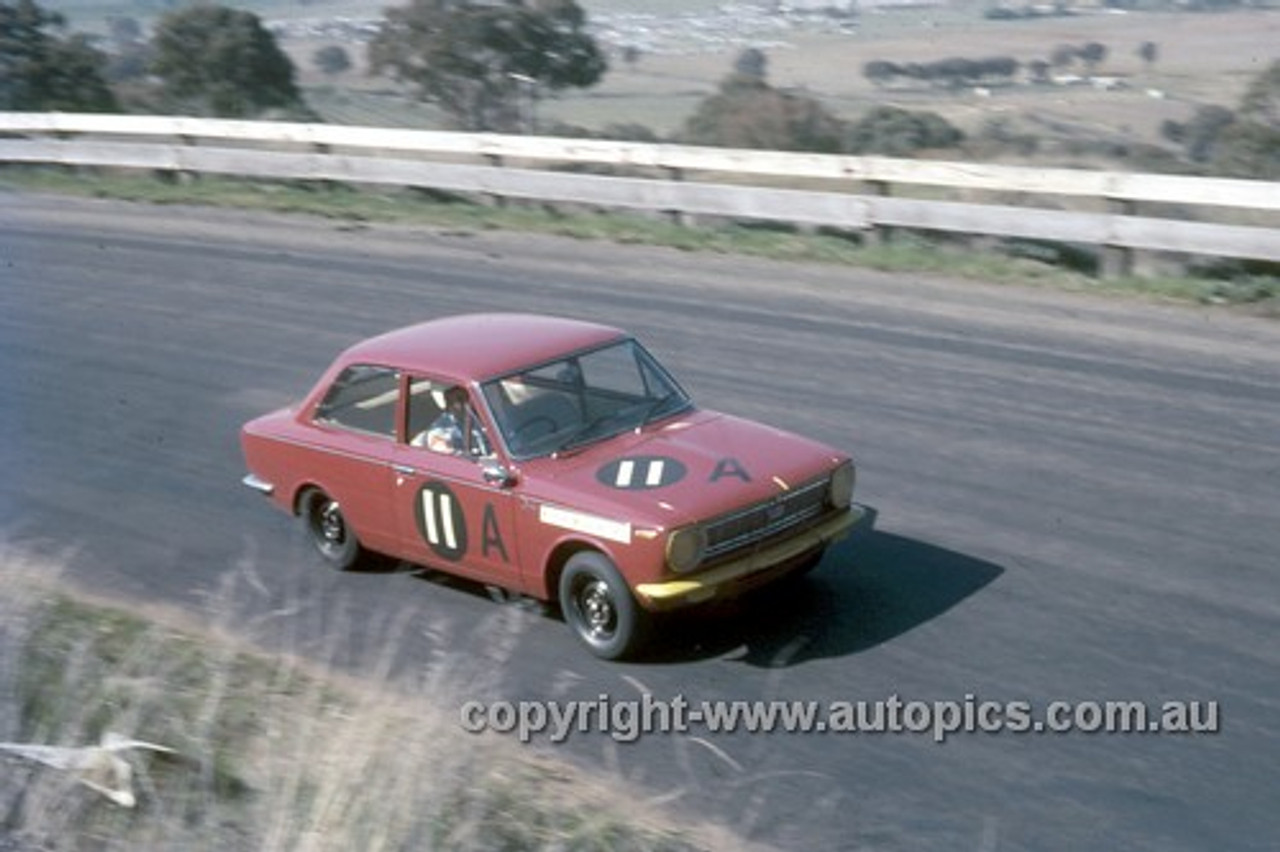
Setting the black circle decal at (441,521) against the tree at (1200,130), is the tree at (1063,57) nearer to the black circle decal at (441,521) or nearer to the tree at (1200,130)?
the tree at (1200,130)

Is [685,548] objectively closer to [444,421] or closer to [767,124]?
[444,421]

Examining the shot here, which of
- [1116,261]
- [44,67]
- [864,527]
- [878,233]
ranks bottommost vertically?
[44,67]

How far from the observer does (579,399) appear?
8.60 metres

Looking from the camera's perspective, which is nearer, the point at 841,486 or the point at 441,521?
the point at 841,486

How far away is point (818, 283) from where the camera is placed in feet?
52.2

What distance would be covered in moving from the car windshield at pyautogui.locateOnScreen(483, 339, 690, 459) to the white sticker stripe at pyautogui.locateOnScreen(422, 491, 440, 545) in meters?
0.55

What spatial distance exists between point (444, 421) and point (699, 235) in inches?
394

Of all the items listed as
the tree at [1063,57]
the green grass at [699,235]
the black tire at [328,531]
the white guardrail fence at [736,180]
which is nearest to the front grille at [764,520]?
the black tire at [328,531]

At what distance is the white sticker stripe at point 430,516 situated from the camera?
8.61 metres

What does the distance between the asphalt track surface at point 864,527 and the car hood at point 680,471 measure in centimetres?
75

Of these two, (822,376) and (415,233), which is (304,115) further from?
(822,376)

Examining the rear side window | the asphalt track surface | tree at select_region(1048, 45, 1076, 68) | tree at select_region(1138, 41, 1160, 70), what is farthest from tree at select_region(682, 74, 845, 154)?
the rear side window

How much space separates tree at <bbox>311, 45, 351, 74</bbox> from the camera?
101 feet

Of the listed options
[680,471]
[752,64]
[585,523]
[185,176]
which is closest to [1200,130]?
[752,64]
